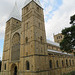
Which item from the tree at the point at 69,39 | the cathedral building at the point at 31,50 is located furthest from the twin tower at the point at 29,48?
the tree at the point at 69,39

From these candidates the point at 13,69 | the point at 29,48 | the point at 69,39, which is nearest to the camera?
the point at 69,39

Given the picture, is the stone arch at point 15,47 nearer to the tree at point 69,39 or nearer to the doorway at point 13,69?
the doorway at point 13,69

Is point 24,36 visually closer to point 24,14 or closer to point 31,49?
point 31,49

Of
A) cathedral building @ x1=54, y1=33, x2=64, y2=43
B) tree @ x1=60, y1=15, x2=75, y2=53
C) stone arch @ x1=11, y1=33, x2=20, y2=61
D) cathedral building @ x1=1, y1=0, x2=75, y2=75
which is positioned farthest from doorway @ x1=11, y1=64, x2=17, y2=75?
cathedral building @ x1=54, y1=33, x2=64, y2=43

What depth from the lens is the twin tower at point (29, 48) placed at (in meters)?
20.5

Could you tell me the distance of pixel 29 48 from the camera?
22.0 m

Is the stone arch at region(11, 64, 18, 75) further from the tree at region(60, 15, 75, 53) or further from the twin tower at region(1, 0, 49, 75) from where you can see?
the tree at region(60, 15, 75, 53)

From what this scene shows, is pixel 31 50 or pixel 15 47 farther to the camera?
pixel 15 47

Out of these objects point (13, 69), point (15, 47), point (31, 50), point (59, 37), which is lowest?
point (13, 69)

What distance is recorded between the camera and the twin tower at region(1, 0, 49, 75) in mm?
20453

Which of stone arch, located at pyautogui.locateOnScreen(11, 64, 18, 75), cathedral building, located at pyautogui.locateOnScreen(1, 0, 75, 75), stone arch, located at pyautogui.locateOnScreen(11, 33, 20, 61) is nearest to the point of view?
cathedral building, located at pyautogui.locateOnScreen(1, 0, 75, 75)

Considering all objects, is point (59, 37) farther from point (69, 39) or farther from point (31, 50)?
point (69, 39)

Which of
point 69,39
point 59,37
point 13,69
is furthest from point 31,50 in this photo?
point 59,37

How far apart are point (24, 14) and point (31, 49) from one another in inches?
526
